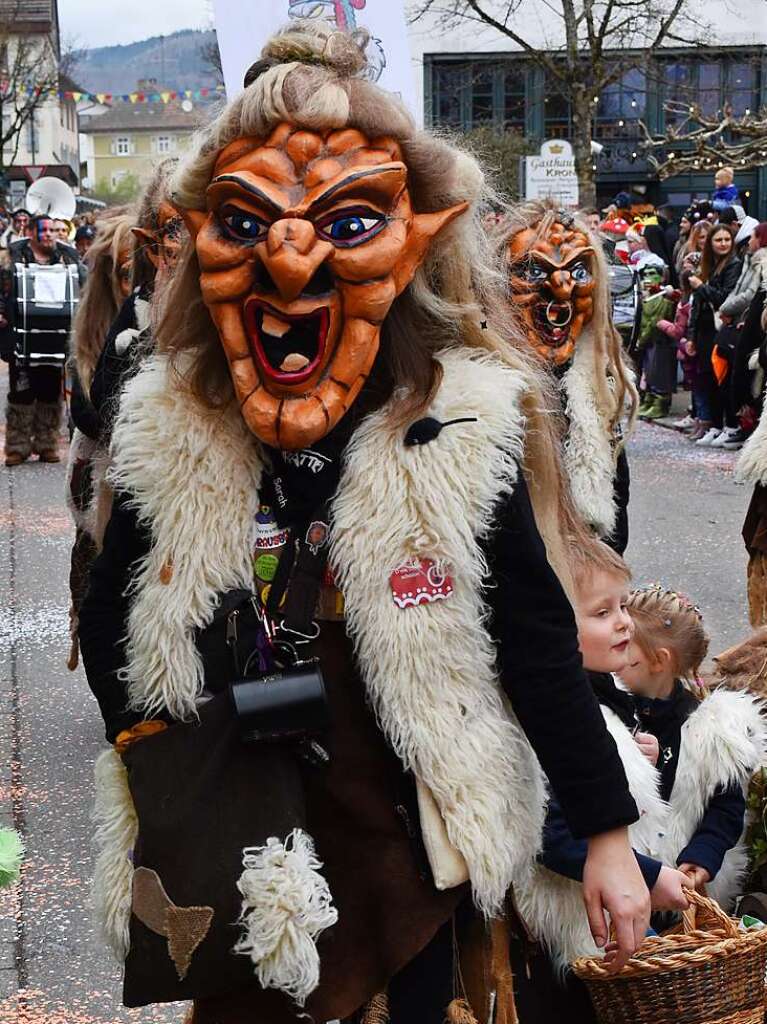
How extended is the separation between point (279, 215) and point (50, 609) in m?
5.61

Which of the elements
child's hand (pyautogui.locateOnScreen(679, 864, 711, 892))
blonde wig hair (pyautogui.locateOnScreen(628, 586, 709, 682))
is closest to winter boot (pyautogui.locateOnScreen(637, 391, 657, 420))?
blonde wig hair (pyautogui.locateOnScreen(628, 586, 709, 682))

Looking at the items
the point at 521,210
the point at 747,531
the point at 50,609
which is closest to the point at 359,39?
the point at 521,210

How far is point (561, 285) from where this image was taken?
4.79m

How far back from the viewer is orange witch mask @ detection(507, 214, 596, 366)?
4.79 metres

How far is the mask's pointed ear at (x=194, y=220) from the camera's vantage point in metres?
2.33

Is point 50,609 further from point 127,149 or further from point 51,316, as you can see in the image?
point 127,149

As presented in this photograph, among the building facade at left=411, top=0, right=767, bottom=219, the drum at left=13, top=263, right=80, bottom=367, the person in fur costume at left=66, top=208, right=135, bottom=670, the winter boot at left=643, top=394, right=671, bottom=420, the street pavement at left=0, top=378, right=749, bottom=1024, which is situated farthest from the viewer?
the building facade at left=411, top=0, right=767, bottom=219

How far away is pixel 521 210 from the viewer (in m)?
5.20

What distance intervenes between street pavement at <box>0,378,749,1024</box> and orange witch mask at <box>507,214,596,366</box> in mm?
2195

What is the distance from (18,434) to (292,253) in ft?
32.9

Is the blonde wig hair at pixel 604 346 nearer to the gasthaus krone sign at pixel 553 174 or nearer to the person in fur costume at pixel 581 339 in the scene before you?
the person in fur costume at pixel 581 339

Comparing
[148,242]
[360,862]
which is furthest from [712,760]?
[148,242]

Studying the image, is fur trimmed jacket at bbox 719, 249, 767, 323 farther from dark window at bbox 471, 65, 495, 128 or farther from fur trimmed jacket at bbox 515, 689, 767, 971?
dark window at bbox 471, 65, 495, 128

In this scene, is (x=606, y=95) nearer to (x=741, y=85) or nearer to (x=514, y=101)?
(x=514, y=101)
